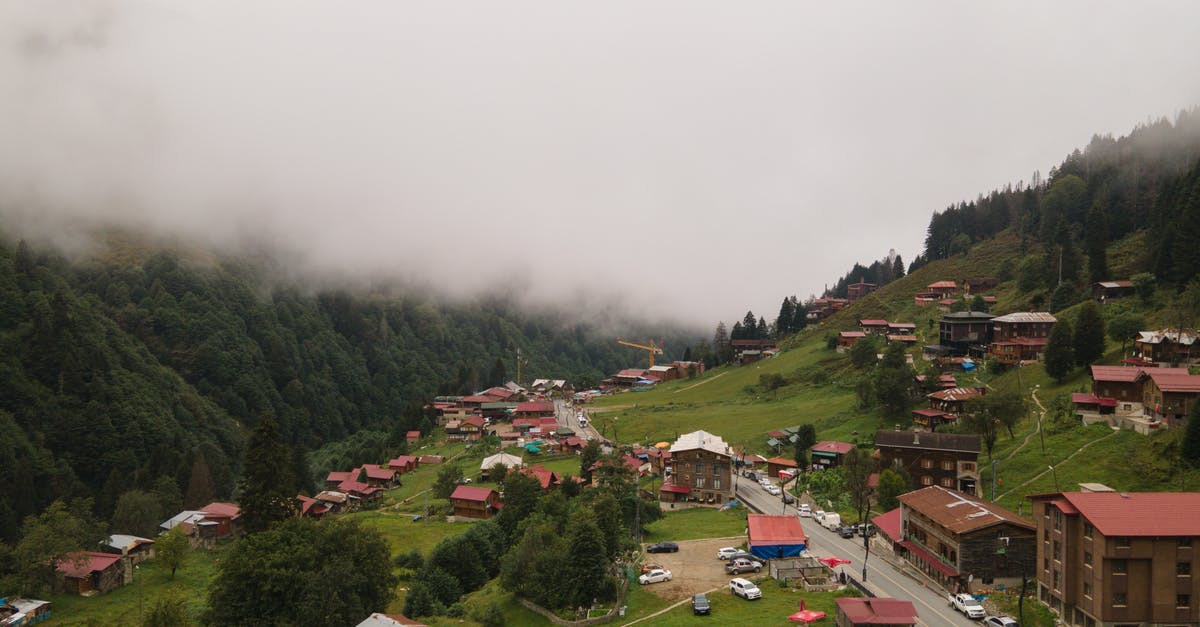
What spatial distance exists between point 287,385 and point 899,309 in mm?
131659

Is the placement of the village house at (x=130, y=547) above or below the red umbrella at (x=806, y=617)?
below

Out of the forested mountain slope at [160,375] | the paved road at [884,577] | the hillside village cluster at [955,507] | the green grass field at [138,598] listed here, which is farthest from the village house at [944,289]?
the green grass field at [138,598]

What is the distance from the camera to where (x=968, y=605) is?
1363 inches

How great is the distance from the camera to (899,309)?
133125 mm

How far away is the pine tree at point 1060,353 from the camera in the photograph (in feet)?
215

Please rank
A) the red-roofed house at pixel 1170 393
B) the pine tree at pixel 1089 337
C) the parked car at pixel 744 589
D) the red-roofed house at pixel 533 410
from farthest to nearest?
the red-roofed house at pixel 533 410
the pine tree at pixel 1089 337
the red-roofed house at pixel 1170 393
the parked car at pixel 744 589

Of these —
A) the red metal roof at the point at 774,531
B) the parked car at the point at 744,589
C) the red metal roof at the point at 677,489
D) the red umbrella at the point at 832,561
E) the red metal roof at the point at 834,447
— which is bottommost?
the red metal roof at the point at 677,489

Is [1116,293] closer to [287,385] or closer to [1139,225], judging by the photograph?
[1139,225]

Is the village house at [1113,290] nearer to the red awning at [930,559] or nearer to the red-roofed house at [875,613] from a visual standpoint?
the red awning at [930,559]

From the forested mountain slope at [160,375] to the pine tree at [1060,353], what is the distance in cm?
9299

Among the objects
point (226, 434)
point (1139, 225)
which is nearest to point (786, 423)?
point (1139, 225)

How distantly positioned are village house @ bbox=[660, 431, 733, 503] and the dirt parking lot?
13857 mm

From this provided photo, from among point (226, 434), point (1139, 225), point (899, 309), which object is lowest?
point (226, 434)

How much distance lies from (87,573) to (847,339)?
107 meters
